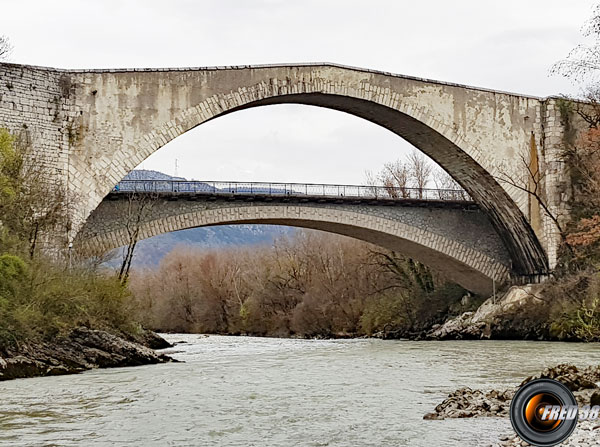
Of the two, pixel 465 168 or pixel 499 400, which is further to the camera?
pixel 465 168

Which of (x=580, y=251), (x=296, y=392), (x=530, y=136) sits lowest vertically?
(x=296, y=392)

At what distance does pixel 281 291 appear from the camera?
50094mm

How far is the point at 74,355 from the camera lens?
57.7ft

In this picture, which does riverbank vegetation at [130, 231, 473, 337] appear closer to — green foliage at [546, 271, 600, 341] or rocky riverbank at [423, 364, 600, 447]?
green foliage at [546, 271, 600, 341]

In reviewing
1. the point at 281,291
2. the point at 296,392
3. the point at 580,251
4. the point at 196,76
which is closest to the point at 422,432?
the point at 296,392

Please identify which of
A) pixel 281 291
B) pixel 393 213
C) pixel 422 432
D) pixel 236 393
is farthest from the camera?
pixel 281 291

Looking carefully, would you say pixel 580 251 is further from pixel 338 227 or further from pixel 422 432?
pixel 422 432

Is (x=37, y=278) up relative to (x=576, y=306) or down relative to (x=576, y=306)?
up

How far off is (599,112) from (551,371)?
73.3ft

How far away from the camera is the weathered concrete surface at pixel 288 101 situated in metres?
25.4

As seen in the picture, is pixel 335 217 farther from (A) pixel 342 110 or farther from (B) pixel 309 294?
(B) pixel 309 294

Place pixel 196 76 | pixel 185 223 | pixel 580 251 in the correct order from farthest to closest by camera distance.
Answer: pixel 580 251
pixel 185 223
pixel 196 76
